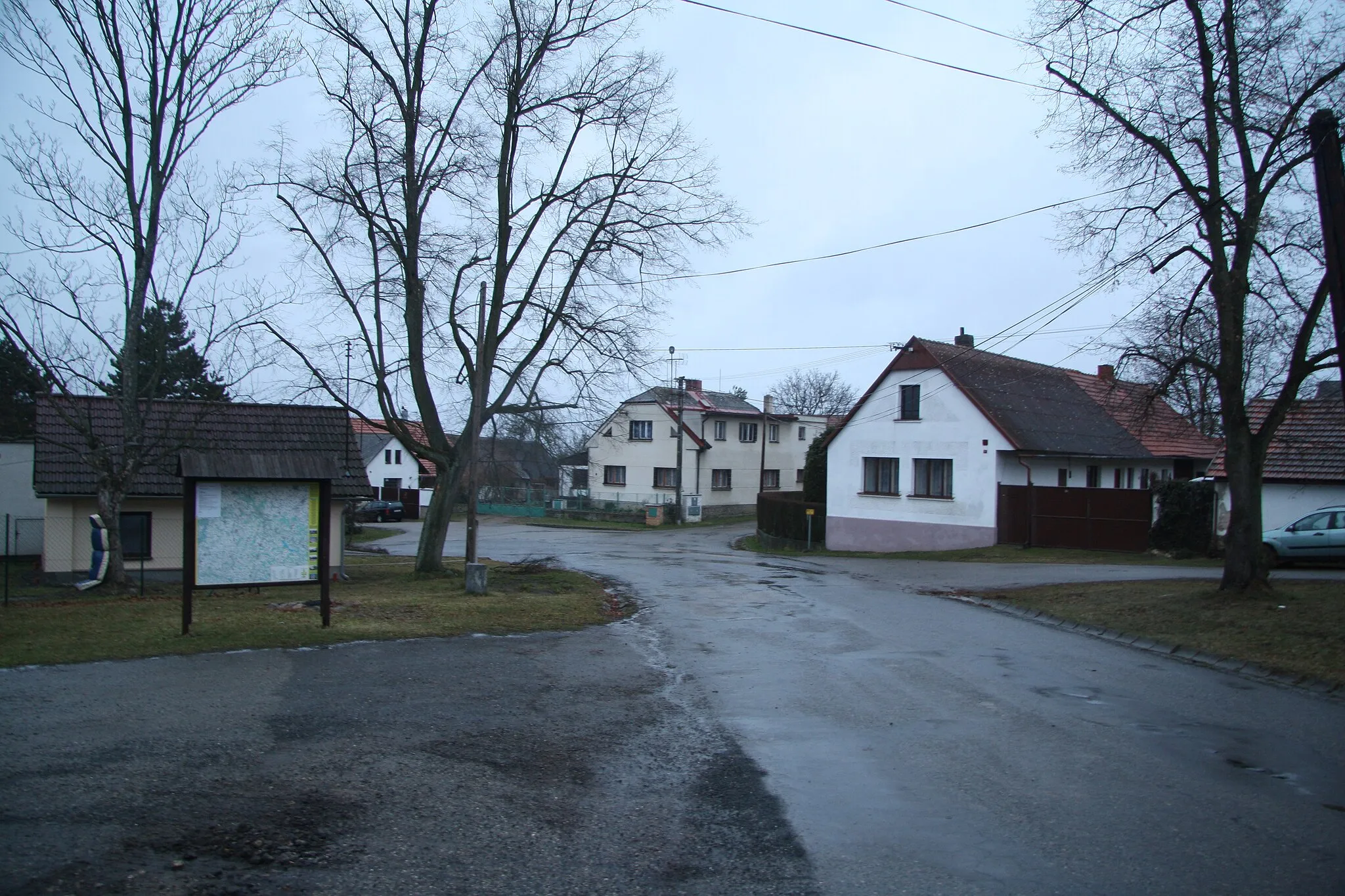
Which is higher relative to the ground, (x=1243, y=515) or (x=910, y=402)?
(x=910, y=402)

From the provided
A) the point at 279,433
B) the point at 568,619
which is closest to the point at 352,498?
the point at 279,433

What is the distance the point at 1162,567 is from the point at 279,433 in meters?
24.2

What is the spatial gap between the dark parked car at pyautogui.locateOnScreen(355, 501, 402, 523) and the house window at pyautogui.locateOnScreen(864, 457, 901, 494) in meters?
35.3

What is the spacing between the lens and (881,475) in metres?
37.6

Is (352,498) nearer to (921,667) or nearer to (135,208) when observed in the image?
(135,208)

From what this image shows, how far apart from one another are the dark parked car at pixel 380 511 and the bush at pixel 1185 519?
45951 mm

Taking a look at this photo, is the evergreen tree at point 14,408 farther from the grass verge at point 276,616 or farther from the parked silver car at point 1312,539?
the parked silver car at point 1312,539

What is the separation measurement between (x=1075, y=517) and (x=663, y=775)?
28301 mm

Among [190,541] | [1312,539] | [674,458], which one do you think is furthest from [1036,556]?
[674,458]

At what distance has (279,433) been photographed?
2756cm

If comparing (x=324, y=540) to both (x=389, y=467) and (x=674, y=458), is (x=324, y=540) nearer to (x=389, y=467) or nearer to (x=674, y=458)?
(x=674, y=458)

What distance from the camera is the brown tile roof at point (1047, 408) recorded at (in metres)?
34.3

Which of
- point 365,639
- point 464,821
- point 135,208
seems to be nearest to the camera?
point 464,821

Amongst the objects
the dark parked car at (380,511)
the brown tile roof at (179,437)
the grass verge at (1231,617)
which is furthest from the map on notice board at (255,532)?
the dark parked car at (380,511)
